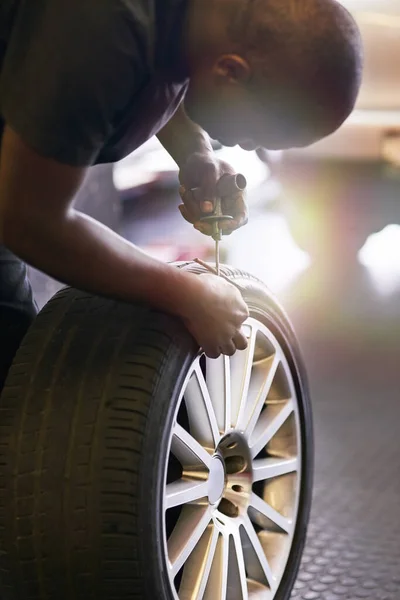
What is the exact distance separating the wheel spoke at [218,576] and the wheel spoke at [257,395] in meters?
0.18

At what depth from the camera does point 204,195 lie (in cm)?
124

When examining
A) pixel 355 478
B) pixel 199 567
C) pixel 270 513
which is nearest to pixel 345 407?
pixel 355 478

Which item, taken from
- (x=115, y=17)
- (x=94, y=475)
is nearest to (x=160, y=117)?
(x=115, y=17)

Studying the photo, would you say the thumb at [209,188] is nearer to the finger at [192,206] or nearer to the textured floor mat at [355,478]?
the finger at [192,206]

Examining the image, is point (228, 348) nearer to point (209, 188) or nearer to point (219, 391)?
point (219, 391)

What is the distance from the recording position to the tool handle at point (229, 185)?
1225mm

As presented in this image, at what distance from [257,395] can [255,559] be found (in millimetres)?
264

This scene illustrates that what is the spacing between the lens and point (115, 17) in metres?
0.79

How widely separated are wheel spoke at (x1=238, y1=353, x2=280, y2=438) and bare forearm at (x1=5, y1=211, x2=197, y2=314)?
355mm

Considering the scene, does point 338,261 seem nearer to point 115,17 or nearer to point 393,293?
point 393,293

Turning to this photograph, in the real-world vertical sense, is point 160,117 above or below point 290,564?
above

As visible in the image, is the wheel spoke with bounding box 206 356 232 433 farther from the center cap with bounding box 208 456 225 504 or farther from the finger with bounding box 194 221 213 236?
the finger with bounding box 194 221 213 236

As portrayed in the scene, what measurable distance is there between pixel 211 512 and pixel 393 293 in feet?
7.18

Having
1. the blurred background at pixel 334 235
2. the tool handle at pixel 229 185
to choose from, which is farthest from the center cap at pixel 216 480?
the blurred background at pixel 334 235
